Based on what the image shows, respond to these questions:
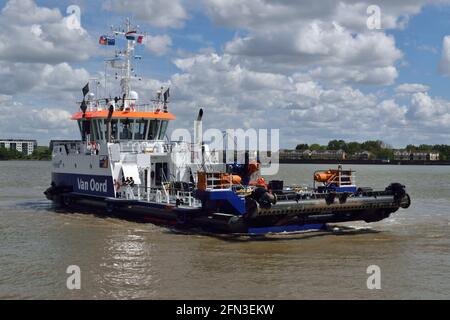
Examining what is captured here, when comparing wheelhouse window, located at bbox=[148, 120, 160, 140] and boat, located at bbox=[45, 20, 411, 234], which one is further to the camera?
wheelhouse window, located at bbox=[148, 120, 160, 140]

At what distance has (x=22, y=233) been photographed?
19.4 metres

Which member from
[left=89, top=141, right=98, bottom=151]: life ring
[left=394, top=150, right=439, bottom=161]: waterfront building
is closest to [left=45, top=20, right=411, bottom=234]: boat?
[left=89, top=141, right=98, bottom=151]: life ring

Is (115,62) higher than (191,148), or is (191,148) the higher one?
(115,62)

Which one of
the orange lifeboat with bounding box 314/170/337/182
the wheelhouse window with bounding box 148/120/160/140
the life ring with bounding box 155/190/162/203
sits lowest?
the life ring with bounding box 155/190/162/203

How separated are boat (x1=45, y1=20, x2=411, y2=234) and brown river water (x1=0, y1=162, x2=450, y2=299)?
65 centimetres

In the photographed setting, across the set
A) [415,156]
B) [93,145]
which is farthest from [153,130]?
[415,156]

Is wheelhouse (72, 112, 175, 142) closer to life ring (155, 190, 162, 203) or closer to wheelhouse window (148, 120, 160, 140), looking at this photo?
wheelhouse window (148, 120, 160, 140)

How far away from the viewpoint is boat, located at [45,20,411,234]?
1692cm

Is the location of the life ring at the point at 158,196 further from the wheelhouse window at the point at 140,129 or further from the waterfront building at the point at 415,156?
the waterfront building at the point at 415,156

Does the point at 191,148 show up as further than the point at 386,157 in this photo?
No

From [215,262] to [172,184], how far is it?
7348 millimetres
